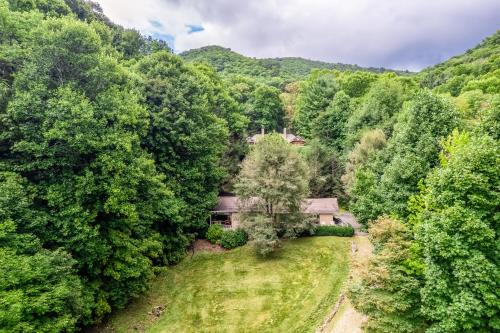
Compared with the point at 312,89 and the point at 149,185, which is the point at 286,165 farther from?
the point at 312,89

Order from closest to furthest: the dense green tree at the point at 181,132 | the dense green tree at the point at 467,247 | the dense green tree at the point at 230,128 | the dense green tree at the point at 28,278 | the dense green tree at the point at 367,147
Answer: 1. the dense green tree at the point at 467,247
2. the dense green tree at the point at 28,278
3. the dense green tree at the point at 181,132
4. the dense green tree at the point at 367,147
5. the dense green tree at the point at 230,128

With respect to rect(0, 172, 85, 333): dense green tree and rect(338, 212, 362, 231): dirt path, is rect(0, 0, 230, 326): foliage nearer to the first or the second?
rect(0, 172, 85, 333): dense green tree

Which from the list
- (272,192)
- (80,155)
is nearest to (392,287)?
(272,192)

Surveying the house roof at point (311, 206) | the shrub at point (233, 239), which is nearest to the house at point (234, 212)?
the house roof at point (311, 206)

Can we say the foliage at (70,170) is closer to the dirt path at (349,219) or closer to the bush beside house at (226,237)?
the bush beside house at (226,237)

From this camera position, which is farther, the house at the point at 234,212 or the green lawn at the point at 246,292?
the house at the point at 234,212

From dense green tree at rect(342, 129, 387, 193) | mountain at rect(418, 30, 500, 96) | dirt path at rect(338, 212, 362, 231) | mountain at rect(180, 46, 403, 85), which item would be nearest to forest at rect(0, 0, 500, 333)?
dense green tree at rect(342, 129, 387, 193)

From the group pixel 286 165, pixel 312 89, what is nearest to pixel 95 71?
pixel 286 165
